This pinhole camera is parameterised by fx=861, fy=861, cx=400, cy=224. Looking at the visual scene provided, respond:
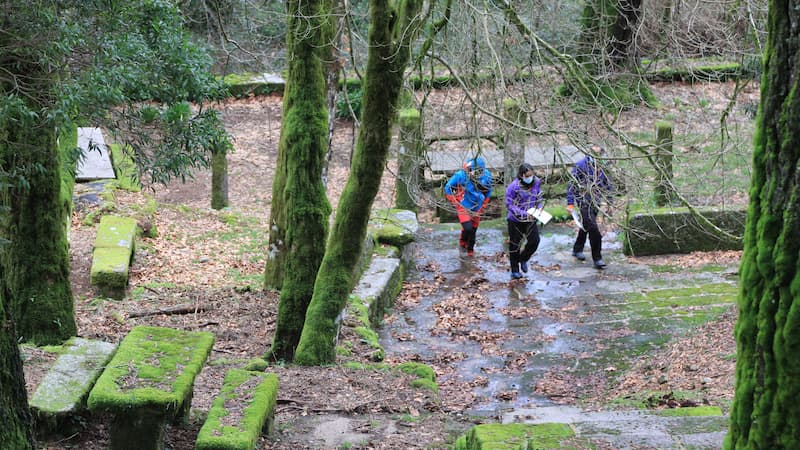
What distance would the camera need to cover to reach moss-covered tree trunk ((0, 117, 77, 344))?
7945 millimetres

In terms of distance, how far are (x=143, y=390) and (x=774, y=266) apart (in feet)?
13.1

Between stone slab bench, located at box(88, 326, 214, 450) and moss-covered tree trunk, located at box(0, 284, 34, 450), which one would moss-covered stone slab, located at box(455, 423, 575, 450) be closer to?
stone slab bench, located at box(88, 326, 214, 450)

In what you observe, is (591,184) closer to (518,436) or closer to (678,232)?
(518,436)

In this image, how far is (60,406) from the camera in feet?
19.9

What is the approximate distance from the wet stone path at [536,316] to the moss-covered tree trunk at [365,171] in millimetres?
1848

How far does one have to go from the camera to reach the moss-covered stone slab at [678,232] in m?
14.1

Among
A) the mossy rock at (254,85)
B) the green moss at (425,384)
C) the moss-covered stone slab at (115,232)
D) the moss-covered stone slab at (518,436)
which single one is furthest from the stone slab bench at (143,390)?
the mossy rock at (254,85)

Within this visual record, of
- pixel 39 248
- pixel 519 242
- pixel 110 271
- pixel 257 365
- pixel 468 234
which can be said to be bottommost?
pixel 257 365

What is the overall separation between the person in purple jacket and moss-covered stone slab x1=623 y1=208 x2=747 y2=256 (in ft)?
5.83

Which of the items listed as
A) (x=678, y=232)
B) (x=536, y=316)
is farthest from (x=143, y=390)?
(x=678, y=232)

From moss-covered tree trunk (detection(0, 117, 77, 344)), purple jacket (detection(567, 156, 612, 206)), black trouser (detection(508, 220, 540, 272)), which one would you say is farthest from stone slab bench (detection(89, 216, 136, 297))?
purple jacket (detection(567, 156, 612, 206))

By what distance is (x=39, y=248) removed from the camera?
8422 mm

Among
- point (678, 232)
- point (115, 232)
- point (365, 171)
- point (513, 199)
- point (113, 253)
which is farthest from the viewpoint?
point (678, 232)

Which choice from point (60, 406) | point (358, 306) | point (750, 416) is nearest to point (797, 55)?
point (750, 416)
